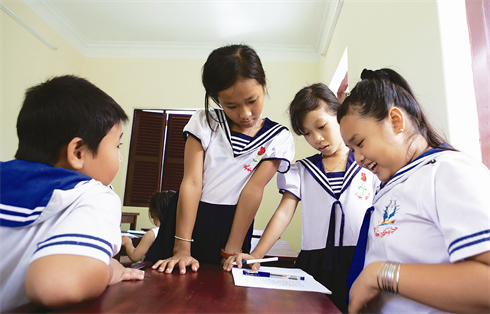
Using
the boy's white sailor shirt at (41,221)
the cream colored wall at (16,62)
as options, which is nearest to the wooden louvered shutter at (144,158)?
the cream colored wall at (16,62)

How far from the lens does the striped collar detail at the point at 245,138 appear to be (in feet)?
3.81

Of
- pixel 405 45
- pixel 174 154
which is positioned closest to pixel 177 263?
pixel 405 45

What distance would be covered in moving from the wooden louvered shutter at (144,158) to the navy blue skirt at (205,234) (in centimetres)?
379

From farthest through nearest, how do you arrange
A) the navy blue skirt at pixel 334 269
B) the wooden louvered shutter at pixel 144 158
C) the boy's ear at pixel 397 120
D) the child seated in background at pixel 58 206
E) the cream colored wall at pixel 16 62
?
the wooden louvered shutter at pixel 144 158, the cream colored wall at pixel 16 62, the navy blue skirt at pixel 334 269, the boy's ear at pixel 397 120, the child seated in background at pixel 58 206

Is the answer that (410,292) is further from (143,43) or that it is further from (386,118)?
(143,43)

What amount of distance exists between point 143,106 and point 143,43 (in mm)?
1050

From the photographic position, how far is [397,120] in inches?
31.9

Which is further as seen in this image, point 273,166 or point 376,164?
point 273,166

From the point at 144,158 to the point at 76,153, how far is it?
14.2 ft

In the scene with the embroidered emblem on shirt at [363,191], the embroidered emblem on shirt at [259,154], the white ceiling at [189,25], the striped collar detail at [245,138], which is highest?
the white ceiling at [189,25]

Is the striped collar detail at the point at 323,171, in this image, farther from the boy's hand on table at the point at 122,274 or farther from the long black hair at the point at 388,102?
the boy's hand on table at the point at 122,274

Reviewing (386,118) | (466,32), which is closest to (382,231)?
(386,118)

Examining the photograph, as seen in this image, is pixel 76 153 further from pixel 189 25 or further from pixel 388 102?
pixel 189 25

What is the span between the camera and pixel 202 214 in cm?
114
